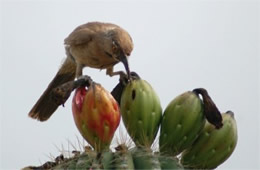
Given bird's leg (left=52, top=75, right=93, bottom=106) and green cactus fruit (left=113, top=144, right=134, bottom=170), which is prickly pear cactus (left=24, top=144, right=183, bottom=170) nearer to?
green cactus fruit (left=113, top=144, right=134, bottom=170)

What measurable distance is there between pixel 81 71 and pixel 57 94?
288cm

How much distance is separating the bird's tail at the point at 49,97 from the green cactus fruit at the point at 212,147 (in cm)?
243

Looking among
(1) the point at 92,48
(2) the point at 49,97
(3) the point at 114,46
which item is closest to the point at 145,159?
(3) the point at 114,46

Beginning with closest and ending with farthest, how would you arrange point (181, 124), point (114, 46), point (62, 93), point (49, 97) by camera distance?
point (62, 93)
point (181, 124)
point (114, 46)
point (49, 97)

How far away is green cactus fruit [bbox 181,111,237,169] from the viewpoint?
119 inches

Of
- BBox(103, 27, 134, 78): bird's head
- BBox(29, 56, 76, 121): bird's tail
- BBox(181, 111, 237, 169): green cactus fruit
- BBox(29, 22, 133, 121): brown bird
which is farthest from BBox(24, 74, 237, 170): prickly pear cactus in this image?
BBox(29, 56, 76, 121): bird's tail

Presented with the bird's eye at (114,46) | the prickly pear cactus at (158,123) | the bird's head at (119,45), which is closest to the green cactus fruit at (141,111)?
the prickly pear cactus at (158,123)

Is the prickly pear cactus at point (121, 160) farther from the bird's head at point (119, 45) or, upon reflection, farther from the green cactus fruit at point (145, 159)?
the bird's head at point (119, 45)

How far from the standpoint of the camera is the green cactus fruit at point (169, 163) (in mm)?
2631

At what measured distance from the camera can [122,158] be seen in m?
2.58

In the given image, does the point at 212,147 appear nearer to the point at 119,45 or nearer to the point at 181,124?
the point at 181,124

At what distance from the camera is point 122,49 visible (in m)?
5.04

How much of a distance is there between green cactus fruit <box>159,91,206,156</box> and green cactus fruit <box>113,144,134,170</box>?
0.32m

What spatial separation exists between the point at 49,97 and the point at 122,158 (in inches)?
139
